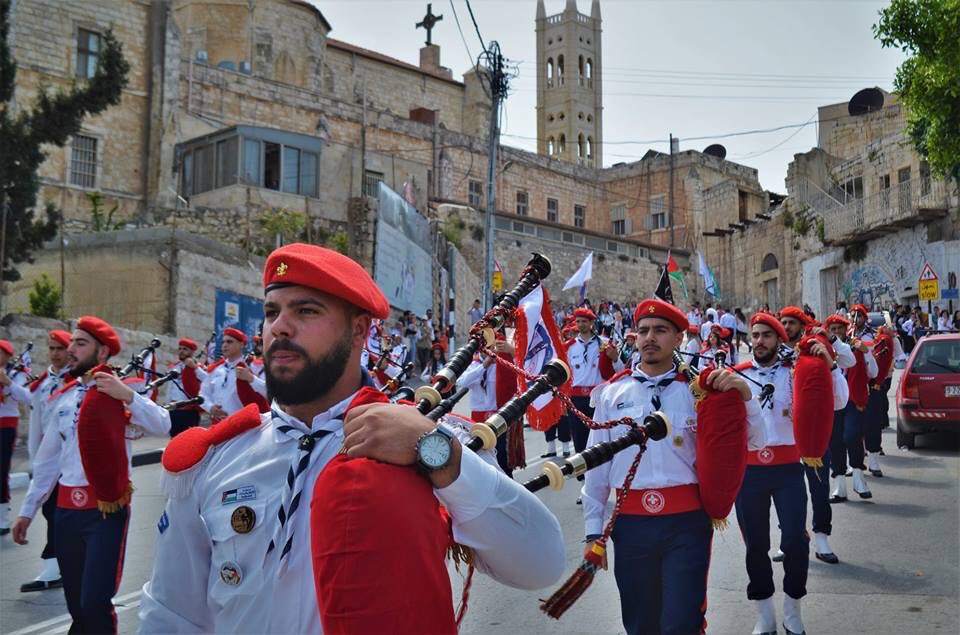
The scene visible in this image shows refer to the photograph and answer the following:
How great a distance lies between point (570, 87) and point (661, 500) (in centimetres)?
8626

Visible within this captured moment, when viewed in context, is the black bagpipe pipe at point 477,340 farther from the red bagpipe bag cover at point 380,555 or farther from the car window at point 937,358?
the car window at point 937,358

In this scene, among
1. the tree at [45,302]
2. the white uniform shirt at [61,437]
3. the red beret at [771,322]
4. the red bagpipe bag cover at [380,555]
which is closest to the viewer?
the red bagpipe bag cover at [380,555]

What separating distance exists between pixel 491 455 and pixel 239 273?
22.1m

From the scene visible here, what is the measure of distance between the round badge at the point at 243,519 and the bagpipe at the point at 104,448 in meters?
3.52

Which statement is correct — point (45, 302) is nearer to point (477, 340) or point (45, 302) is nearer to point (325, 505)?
point (477, 340)

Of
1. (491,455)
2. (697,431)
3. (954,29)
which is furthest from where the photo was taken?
(954,29)

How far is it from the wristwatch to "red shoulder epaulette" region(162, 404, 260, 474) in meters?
0.91

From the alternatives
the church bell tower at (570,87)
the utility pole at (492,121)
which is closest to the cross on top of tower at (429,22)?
the church bell tower at (570,87)

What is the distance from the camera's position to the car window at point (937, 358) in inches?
550

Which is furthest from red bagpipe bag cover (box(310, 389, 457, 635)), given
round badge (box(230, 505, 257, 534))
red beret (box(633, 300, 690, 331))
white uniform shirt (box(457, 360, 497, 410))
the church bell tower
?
the church bell tower

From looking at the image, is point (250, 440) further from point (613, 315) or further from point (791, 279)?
point (791, 279)

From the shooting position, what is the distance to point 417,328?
92.4ft

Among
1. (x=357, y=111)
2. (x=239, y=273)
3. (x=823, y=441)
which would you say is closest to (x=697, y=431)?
(x=823, y=441)

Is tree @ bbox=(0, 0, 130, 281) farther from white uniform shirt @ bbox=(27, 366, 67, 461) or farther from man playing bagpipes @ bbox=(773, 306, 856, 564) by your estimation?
man playing bagpipes @ bbox=(773, 306, 856, 564)
